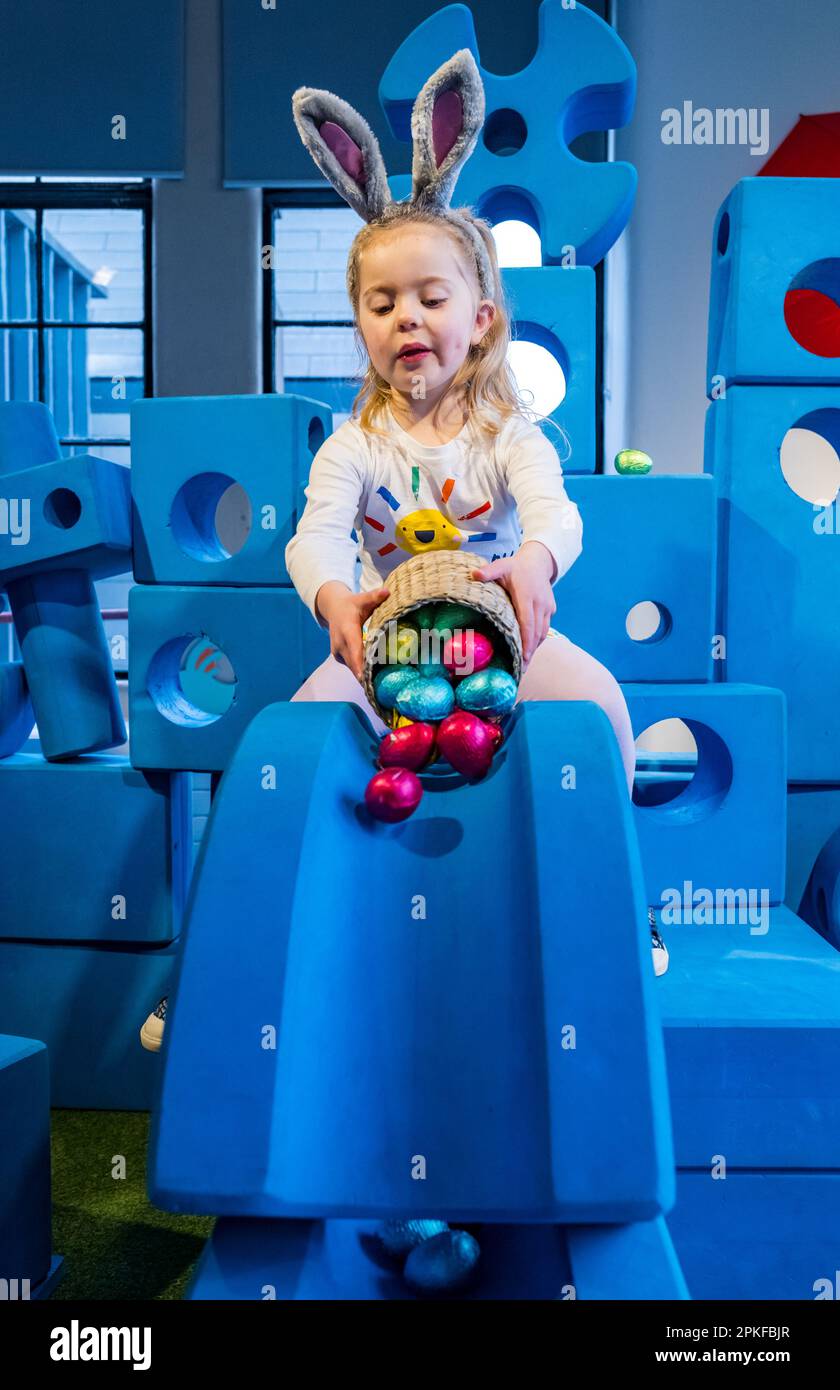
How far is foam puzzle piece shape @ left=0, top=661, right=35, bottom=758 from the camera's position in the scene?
1.40 m

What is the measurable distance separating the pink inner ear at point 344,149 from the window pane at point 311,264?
2117 mm

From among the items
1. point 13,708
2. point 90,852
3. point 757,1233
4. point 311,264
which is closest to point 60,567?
point 13,708

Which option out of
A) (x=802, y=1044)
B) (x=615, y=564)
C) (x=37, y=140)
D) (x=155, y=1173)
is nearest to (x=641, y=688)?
(x=615, y=564)

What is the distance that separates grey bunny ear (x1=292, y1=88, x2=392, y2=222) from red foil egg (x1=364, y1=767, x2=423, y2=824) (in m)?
0.58

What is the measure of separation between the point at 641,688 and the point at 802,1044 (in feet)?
1.46

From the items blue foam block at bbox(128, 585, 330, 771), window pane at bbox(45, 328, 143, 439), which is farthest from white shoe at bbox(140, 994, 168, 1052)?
window pane at bbox(45, 328, 143, 439)

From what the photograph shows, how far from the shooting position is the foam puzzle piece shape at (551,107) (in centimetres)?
136

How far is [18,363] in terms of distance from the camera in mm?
3217

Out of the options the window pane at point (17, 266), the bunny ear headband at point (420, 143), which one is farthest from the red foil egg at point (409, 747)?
the window pane at point (17, 266)

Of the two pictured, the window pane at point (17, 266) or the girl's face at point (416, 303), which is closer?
the girl's face at point (416, 303)

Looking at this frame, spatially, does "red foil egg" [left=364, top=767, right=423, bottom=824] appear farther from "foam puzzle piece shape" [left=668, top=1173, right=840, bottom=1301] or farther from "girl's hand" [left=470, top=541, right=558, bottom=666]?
"foam puzzle piece shape" [left=668, top=1173, right=840, bottom=1301]

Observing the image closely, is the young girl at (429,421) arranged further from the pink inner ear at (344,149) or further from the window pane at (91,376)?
the window pane at (91,376)

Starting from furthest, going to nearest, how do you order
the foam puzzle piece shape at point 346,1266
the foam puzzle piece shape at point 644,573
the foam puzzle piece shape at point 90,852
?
the foam puzzle piece shape at point 90,852 < the foam puzzle piece shape at point 644,573 < the foam puzzle piece shape at point 346,1266

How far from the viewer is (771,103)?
236cm
